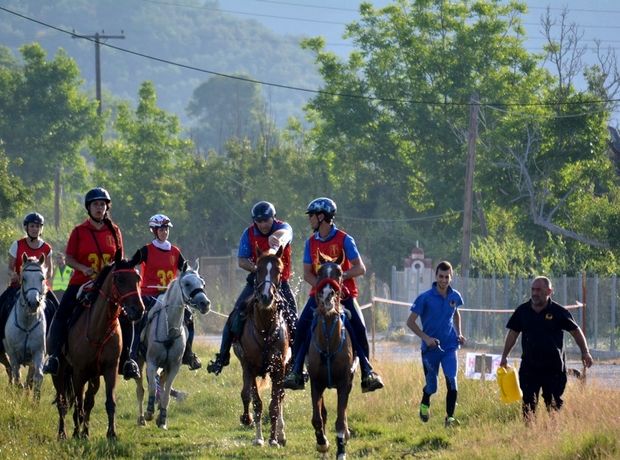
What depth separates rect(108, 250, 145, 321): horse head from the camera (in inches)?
577

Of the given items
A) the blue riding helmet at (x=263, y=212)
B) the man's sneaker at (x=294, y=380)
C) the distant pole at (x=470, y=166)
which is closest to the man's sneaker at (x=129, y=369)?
the man's sneaker at (x=294, y=380)

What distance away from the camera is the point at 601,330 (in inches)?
1423

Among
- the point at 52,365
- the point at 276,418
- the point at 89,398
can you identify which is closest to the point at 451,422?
the point at 276,418

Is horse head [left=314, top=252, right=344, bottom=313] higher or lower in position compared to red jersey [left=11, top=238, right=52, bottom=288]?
lower

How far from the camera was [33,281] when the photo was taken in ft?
58.4

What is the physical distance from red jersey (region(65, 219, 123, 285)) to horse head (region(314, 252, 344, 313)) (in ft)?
8.88

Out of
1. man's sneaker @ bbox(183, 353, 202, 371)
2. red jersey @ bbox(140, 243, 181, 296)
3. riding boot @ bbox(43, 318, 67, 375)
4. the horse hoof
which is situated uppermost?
red jersey @ bbox(140, 243, 181, 296)

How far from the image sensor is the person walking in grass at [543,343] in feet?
51.2

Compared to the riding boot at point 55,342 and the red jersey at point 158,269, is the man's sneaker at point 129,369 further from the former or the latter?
the red jersey at point 158,269

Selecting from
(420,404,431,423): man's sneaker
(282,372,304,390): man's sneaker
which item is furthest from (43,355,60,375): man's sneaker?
(420,404,431,423): man's sneaker

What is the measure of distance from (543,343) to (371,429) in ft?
9.06

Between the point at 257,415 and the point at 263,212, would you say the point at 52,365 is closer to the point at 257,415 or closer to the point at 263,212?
the point at 257,415

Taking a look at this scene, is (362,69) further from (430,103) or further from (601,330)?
(601,330)

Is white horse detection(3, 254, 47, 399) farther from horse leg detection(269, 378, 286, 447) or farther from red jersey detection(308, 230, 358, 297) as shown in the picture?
red jersey detection(308, 230, 358, 297)
